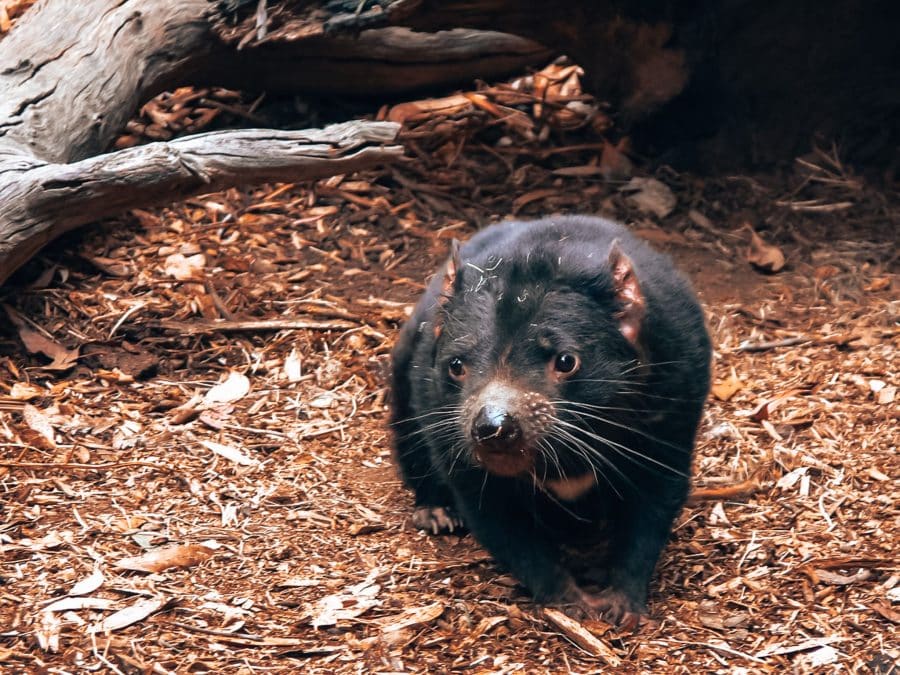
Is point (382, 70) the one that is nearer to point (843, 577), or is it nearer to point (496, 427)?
point (496, 427)

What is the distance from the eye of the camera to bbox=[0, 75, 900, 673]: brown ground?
3391mm

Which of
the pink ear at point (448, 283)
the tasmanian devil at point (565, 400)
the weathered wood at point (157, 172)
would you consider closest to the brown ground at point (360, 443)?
the tasmanian devil at point (565, 400)

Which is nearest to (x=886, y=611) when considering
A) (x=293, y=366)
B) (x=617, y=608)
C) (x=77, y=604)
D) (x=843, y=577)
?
(x=843, y=577)

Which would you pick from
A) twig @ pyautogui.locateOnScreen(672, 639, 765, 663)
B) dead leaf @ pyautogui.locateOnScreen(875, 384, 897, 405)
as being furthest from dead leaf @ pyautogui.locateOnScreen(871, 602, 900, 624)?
dead leaf @ pyautogui.locateOnScreen(875, 384, 897, 405)

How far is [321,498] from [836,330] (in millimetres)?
2614

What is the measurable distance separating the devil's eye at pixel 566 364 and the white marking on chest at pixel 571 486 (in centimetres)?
48

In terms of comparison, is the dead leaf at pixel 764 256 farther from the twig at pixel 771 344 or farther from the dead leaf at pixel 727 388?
the dead leaf at pixel 727 388

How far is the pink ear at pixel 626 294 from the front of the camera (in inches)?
137

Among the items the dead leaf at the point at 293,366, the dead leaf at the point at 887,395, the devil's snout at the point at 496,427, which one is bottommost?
the dead leaf at the point at 887,395

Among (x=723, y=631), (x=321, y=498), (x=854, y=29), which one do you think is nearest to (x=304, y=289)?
(x=321, y=498)

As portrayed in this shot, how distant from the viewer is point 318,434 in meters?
4.69

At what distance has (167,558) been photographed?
3.73 metres

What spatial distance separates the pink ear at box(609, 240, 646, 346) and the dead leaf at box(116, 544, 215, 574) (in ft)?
5.16

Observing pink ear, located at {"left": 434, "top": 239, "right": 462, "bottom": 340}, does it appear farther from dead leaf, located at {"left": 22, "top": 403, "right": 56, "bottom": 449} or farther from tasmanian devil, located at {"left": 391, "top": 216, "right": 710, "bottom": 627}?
dead leaf, located at {"left": 22, "top": 403, "right": 56, "bottom": 449}
